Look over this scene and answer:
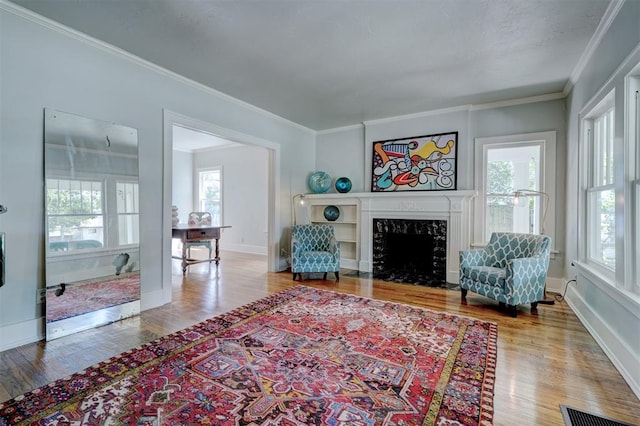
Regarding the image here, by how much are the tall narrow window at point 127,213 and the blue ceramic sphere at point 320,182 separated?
316 cm

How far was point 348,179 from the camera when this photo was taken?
5.58m

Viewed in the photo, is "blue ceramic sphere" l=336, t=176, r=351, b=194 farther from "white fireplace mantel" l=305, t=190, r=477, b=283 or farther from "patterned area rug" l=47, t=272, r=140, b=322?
"patterned area rug" l=47, t=272, r=140, b=322

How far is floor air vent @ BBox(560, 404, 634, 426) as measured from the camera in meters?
1.58

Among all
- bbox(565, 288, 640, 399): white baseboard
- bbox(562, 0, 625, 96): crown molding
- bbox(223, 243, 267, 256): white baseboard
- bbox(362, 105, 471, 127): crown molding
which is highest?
bbox(362, 105, 471, 127): crown molding

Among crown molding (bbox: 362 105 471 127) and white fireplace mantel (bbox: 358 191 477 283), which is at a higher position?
crown molding (bbox: 362 105 471 127)

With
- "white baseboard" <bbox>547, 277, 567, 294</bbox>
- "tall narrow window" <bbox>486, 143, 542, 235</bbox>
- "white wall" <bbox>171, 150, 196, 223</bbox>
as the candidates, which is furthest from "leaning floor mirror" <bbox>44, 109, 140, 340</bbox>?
"white baseboard" <bbox>547, 277, 567, 294</bbox>

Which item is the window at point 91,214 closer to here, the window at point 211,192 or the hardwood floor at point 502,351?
the hardwood floor at point 502,351

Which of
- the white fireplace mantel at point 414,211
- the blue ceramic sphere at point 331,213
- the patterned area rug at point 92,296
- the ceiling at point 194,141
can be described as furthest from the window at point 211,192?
the patterned area rug at point 92,296

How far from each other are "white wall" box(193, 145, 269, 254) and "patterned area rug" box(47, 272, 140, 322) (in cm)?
392

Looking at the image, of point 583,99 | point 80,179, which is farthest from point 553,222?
point 80,179

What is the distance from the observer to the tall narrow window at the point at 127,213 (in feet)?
9.88

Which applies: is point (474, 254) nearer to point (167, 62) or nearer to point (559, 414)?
point (559, 414)

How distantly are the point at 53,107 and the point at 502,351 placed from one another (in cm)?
424

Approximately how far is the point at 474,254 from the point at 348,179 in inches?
102
